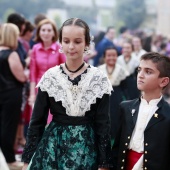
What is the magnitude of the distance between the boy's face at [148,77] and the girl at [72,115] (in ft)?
0.86

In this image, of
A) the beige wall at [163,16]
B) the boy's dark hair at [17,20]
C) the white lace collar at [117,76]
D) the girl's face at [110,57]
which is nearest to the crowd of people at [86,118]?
the white lace collar at [117,76]

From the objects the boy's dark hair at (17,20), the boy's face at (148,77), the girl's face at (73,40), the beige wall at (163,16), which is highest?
the beige wall at (163,16)

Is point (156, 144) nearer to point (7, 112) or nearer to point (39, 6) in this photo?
point (7, 112)

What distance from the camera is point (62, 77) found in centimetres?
374

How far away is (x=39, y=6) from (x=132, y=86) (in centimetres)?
1818

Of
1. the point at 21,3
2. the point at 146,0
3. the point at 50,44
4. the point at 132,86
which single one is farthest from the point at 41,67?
the point at 146,0

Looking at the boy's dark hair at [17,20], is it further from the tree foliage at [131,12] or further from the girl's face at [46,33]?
the tree foliage at [131,12]

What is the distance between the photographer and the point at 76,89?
12.2ft

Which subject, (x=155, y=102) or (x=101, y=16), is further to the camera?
(x=101, y=16)

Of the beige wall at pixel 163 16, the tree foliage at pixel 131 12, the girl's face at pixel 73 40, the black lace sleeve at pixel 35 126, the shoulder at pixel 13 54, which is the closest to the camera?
the girl's face at pixel 73 40

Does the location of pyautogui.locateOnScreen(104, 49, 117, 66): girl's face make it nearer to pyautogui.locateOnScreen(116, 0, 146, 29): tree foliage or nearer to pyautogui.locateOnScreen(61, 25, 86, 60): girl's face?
pyautogui.locateOnScreen(61, 25, 86, 60): girl's face

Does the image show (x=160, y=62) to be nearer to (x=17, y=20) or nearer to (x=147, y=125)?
(x=147, y=125)

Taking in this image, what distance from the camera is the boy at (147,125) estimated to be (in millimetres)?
3717

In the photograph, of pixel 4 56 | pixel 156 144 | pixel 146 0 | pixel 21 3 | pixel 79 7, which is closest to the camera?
pixel 156 144
